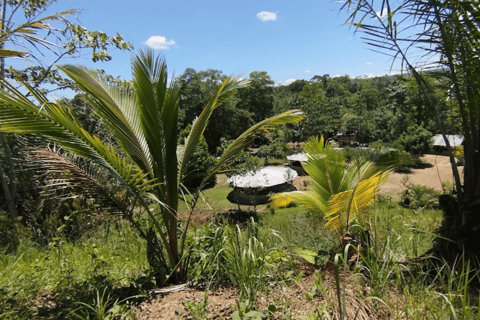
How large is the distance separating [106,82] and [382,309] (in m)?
3.06

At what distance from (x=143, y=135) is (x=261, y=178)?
48.8 ft

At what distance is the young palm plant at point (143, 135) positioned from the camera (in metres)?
2.45

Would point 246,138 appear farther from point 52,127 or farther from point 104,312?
point 104,312

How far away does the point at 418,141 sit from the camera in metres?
26.6

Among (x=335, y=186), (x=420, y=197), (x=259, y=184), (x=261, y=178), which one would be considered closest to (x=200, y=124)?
(x=335, y=186)

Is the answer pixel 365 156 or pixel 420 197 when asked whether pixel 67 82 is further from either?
pixel 420 197

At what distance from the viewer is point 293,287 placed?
2422mm

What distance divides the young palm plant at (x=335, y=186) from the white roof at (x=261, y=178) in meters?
13.4

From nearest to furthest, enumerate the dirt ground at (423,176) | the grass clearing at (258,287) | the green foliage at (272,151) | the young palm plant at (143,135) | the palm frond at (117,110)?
the grass clearing at (258,287) < the young palm plant at (143,135) < the palm frond at (117,110) < the dirt ground at (423,176) < the green foliage at (272,151)

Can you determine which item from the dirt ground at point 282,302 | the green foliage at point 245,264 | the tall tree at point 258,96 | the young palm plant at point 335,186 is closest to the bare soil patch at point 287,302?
the dirt ground at point 282,302

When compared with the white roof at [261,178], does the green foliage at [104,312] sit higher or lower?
higher

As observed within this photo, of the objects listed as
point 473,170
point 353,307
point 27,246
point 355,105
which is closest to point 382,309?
point 353,307

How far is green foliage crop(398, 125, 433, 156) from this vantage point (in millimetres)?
26250

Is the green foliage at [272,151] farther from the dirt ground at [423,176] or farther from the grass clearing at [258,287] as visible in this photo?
the grass clearing at [258,287]
